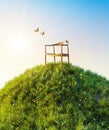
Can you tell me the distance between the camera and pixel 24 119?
24.5 meters

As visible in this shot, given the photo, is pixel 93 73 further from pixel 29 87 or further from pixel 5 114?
pixel 5 114

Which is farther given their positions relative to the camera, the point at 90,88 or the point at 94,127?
the point at 90,88

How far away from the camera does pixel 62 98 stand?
25.4 m

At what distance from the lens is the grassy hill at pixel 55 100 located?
23422mm

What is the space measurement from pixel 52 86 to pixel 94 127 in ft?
15.0

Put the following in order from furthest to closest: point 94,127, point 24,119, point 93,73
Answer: point 93,73, point 24,119, point 94,127

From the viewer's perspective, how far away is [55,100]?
25250 millimetres

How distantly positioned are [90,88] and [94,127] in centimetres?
430

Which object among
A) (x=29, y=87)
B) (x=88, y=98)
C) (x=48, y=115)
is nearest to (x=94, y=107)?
(x=88, y=98)

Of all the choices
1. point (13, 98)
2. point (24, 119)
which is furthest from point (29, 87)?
point (24, 119)

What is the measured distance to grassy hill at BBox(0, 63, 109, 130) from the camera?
76.8 ft

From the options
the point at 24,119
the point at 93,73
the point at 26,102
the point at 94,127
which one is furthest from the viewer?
the point at 93,73

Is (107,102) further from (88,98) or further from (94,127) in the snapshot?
(94,127)

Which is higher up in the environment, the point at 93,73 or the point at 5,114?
the point at 93,73
